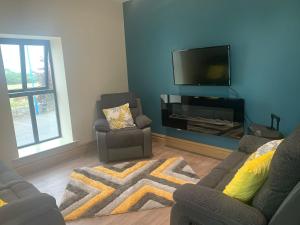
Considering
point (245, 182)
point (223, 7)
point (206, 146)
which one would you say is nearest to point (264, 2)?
point (223, 7)

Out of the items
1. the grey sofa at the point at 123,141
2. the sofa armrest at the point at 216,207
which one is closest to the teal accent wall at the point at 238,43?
the grey sofa at the point at 123,141

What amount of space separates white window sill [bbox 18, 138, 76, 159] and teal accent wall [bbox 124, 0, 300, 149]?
5.46 feet

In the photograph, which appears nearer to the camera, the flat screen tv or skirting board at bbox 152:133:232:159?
the flat screen tv

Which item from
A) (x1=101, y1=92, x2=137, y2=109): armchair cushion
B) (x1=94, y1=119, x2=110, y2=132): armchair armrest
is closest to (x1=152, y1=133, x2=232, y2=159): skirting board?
(x1=101, y1=92, x2=137, y2=109): armchair cushion

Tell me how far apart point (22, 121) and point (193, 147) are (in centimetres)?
268

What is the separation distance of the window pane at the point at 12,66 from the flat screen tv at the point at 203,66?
7.61 ft

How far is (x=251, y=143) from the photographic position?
8.05 feet

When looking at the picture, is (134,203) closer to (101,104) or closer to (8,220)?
(8,220)

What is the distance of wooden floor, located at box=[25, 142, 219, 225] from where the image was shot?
2197 mm

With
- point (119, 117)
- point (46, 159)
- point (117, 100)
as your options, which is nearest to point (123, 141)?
point (119, 117)

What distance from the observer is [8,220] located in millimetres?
1354

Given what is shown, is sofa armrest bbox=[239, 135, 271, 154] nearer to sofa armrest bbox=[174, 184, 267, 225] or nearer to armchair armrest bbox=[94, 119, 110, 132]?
sofa armrest bbox=[174, 184, 267, 225]

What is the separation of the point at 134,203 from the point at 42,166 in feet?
5.57

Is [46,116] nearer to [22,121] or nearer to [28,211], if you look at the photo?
[22,121]
